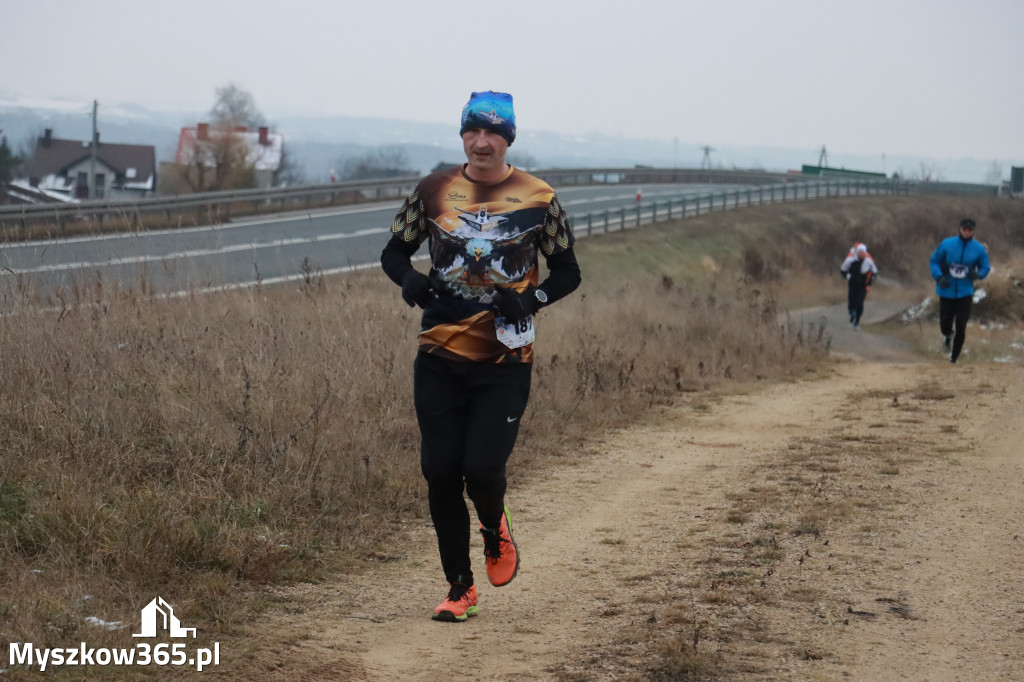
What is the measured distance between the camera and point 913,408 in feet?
40.0

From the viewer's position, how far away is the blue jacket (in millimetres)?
15703

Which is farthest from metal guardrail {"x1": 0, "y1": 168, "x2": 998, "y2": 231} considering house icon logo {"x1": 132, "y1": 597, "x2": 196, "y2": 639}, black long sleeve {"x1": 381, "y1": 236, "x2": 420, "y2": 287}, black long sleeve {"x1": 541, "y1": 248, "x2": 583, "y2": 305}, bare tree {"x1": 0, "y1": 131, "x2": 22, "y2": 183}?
bare tree {"x1": 0, "y1": 131, "x2": 22, "y2": 183}

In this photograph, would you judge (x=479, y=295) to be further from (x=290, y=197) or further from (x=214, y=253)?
(x=290, y=197)

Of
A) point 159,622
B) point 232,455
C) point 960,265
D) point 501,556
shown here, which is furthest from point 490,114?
point 960,265

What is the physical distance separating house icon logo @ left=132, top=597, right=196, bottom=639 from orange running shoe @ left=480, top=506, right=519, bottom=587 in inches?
55.6

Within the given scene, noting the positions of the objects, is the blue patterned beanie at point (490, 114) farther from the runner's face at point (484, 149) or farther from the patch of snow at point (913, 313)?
the patch of snow at point (913, 313)

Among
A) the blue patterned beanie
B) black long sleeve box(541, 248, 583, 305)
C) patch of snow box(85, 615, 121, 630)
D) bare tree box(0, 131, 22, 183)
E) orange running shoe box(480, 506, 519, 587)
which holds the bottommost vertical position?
bare tree box(0, 131, 22, 183)

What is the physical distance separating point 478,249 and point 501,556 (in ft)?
Result: 4.94

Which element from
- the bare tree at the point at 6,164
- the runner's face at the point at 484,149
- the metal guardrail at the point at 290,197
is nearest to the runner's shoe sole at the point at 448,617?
the runner's face at the point at 484,149

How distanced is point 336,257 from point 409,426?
1504cm

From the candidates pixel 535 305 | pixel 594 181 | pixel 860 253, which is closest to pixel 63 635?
pixel 535 305

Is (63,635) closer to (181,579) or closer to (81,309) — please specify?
(181,579)

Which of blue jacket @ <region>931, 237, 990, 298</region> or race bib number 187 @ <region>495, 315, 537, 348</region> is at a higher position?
race bib number 187 @ <region>495, 315, 537, 348</region>

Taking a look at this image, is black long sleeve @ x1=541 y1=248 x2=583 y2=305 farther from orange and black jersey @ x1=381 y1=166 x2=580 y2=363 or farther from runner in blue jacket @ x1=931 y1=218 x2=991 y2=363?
runner in blue jacket @ x1=931 y1=218 x2=991 y2=363
